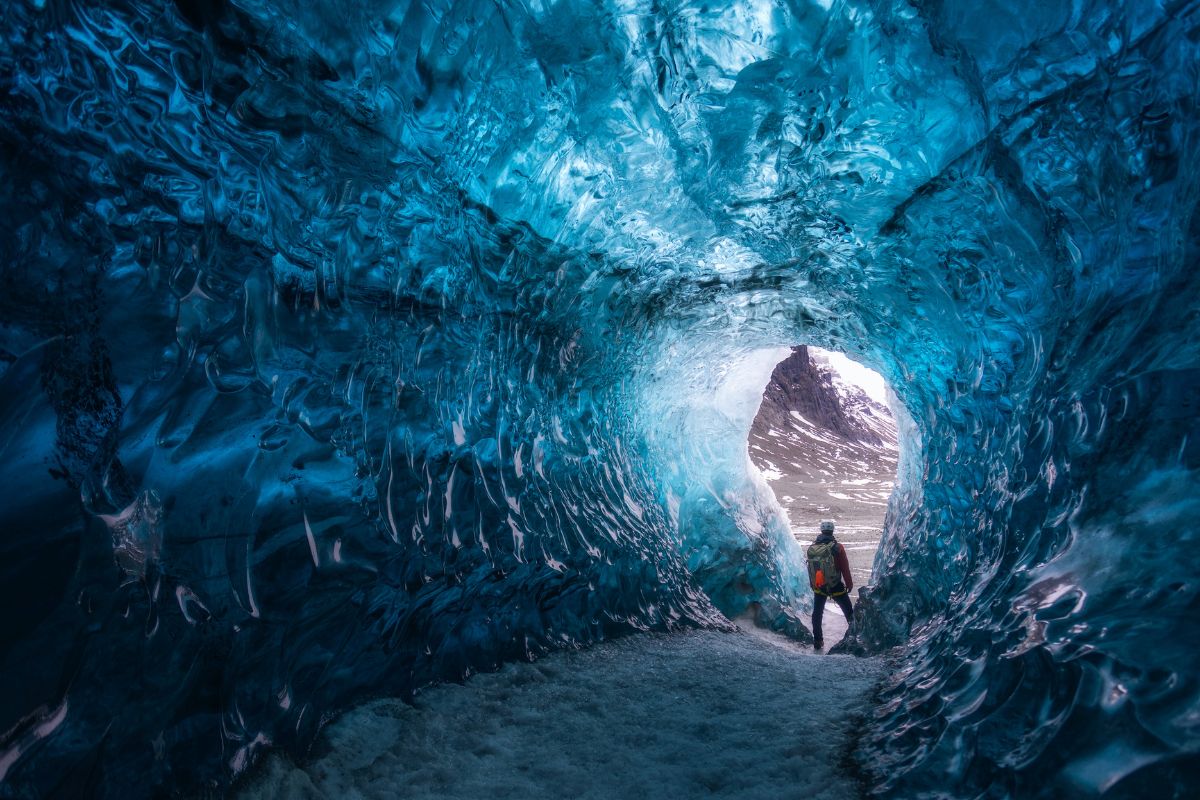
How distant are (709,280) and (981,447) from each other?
2539mm

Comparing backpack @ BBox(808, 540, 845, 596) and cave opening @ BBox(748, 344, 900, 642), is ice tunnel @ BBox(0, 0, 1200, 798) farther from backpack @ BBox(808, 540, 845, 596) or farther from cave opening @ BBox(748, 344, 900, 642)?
cave opening @ BBox(748, 344, 900, 642)

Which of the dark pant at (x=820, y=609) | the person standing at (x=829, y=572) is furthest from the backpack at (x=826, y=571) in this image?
the dark pant at (x=820, y=609)

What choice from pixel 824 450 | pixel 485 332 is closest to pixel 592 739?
pixel 485 332

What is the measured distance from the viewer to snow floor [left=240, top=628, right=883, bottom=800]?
1.85m

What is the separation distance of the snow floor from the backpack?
3296 millimetres

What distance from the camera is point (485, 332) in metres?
3.20

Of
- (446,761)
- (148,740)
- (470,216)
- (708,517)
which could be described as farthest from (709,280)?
(148,740)

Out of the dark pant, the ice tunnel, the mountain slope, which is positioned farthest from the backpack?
the mountain slope

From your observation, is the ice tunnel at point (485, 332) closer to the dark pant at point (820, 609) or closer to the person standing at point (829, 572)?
the person standing at point (829, 572)

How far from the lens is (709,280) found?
5.24m

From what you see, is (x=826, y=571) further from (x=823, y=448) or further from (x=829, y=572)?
(x=823, y=448)

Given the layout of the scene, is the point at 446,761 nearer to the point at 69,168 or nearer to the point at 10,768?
the point at 10,768

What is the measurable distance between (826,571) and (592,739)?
15.4 ft

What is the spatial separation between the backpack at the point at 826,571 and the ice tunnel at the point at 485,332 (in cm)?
250
